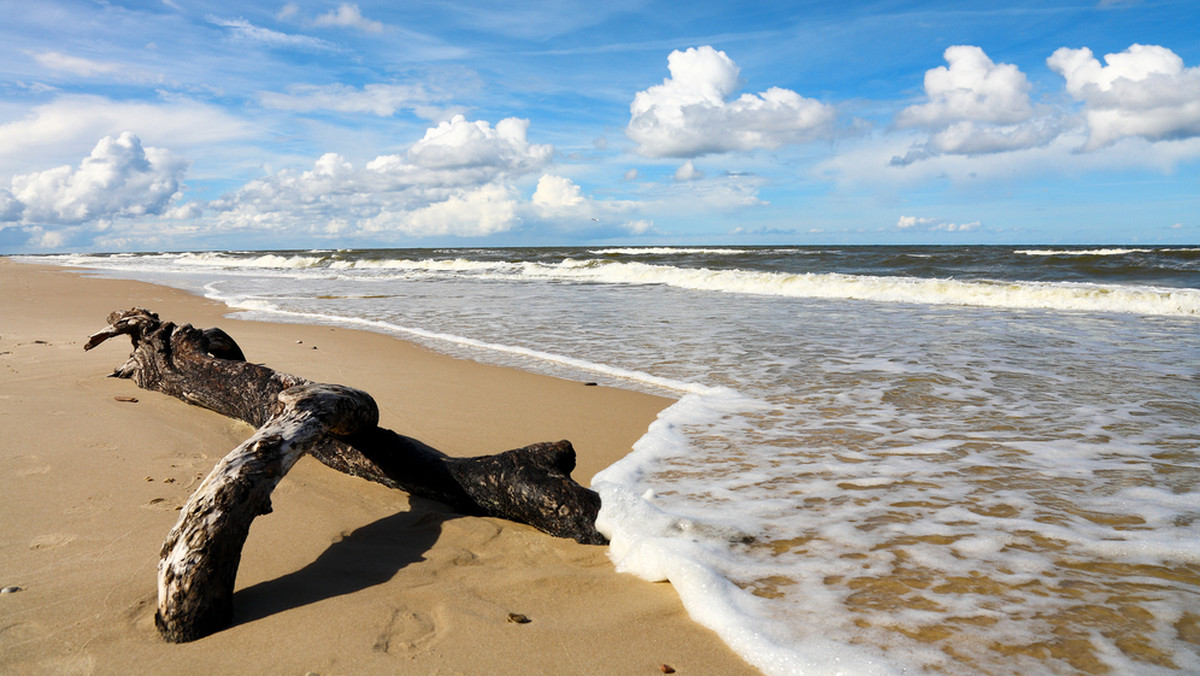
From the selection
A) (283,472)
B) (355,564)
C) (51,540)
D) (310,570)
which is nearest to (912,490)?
(355,564)

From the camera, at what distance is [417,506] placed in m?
3.35

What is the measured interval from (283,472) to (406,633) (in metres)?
0.94

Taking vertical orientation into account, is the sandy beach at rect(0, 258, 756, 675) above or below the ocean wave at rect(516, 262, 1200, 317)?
below

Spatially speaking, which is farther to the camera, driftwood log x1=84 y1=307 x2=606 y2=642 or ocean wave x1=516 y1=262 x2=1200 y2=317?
ocean wave x1=516 y1=262 x2=1200 y2=317

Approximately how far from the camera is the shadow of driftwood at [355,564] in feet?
7.89

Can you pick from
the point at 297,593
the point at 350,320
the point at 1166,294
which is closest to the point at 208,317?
the point at 350,320

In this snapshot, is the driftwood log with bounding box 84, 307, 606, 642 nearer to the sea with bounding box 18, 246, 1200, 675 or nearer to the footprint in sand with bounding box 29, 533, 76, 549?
the sea with bounding box 18, 246, 1200, 675

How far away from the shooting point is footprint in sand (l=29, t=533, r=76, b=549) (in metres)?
2.69

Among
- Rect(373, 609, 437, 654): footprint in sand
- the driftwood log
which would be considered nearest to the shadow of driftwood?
the driftwood log

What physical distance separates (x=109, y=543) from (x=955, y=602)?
343 cm

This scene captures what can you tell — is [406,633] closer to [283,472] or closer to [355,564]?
[355,564]

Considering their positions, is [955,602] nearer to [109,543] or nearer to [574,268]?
[109,543]

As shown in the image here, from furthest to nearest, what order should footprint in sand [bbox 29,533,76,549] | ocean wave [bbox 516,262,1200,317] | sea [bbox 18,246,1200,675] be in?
ocean wave [bbox 516,262,1200,317] < footprint in sand [bbox 29,533,76,549] < sea [bbox 18,246,1200,675]

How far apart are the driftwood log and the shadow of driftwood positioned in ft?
0.38
